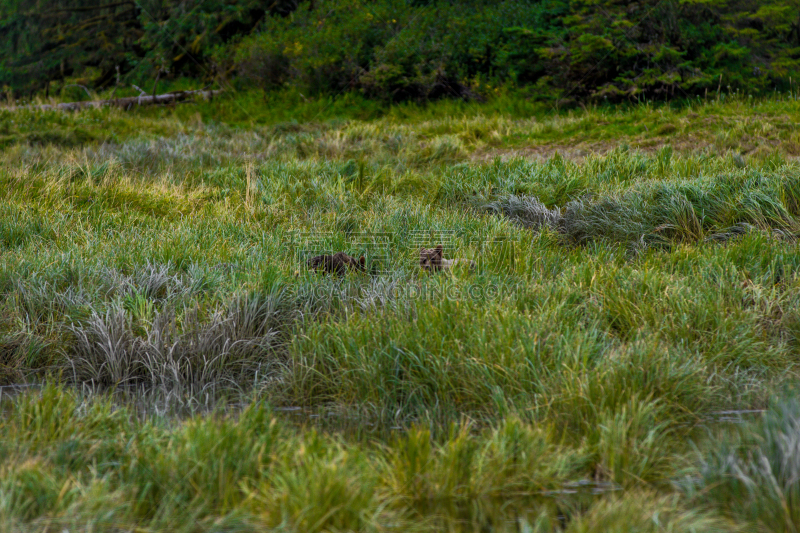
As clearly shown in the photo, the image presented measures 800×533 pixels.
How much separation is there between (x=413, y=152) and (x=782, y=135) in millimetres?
4321

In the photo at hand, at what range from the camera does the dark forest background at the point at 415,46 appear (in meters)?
11.0

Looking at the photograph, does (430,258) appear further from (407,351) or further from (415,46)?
(415,46)

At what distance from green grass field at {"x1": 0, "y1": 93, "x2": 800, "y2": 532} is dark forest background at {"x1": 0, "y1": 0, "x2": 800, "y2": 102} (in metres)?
4.75

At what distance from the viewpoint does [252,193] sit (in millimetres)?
6410

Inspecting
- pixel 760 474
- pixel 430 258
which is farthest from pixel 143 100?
pixel 760 474

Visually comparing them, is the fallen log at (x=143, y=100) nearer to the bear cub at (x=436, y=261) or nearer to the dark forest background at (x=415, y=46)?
the dark forest background at (x=415, y=46)

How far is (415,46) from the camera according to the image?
13500 mm

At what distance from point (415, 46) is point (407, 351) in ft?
37.8

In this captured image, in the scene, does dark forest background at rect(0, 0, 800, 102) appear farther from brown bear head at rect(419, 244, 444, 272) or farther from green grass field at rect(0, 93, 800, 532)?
brown bear head at rect(419, 244, 444, 272)

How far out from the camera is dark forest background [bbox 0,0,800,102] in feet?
36.1

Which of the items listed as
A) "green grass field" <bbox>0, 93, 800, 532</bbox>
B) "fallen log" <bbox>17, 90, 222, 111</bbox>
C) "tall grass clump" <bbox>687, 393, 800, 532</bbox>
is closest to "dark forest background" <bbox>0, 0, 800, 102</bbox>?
"fallen log" <bbox>17, 90, 222, 111</bbox>

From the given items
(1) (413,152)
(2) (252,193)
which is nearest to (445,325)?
(2) (252,193)

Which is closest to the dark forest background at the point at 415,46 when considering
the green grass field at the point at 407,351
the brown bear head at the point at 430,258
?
the green grass field at the point at 407,351

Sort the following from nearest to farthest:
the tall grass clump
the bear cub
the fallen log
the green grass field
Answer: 1. the tall grass clump
2. the green grass field
3. the bear cub
4. the fallen log
